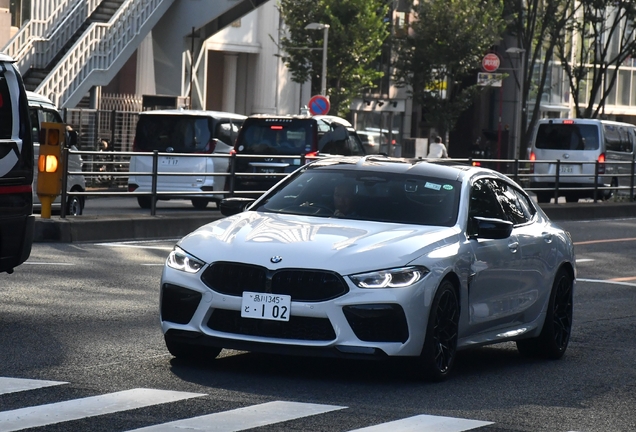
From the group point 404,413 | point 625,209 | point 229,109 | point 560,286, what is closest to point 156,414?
point 404,413

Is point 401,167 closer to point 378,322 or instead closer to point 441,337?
point 441,337

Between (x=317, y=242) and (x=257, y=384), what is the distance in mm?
893

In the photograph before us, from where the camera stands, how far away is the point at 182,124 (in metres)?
26.6

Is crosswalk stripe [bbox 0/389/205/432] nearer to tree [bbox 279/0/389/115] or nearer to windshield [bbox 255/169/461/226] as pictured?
windshield [bbox 255/169/461/226]

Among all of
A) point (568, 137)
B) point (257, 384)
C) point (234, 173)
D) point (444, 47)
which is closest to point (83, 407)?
point (257, 384)

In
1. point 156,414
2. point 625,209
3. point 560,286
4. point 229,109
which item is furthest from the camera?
point 229,109

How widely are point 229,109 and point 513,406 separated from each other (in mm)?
43669

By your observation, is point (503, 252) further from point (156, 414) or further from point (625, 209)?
point (625, 209)

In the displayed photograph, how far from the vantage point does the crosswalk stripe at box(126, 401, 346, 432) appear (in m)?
6.50

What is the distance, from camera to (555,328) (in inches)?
393

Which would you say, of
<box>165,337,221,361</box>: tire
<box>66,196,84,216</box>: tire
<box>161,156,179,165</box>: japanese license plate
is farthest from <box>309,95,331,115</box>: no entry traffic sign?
<box>165,337,221,361</box>: tire

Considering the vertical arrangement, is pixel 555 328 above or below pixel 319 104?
below

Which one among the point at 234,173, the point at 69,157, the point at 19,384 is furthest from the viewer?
the point at 234,173

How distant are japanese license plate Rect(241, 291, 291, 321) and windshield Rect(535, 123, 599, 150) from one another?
2697 centimetres
